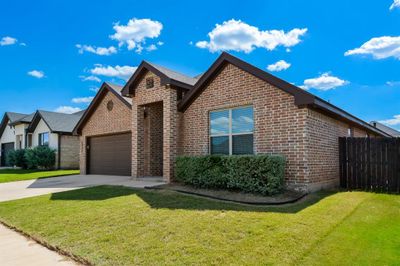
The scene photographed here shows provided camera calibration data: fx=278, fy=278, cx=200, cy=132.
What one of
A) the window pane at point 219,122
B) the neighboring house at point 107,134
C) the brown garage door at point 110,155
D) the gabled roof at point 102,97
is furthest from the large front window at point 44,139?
the window pane at point 219,122

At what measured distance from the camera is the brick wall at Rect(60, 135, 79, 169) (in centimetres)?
2292

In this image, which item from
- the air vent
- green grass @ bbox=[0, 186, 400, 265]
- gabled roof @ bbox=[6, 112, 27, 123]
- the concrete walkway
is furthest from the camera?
gabled roof @ bbox=[6, 112, 27, 123]

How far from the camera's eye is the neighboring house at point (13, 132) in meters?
26.6

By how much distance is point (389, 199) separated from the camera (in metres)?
7.76

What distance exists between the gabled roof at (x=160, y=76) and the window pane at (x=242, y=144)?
131 inches

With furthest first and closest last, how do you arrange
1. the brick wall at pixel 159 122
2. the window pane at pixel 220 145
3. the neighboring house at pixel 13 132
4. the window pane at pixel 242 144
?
the neighboring house at pixel 13 132 → the brick wall at pixel 159 122 → the window pane at pixel 220 145 → the window pane at pixel 242 144

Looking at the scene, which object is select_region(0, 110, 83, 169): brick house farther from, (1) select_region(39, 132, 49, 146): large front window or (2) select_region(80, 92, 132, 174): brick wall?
(2) select_region(80, 92, 132, 174): brick wall

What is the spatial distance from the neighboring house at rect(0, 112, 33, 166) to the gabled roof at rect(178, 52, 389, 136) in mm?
22202

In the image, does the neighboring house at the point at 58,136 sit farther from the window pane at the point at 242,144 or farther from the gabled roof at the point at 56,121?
the window pane at the point at 242,144

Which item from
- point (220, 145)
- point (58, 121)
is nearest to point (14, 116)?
point (58, 121)

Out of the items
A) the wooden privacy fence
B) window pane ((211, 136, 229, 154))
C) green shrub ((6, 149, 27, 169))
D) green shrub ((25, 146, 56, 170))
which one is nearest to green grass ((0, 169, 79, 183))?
green shrub ((25, 146, 56, 170))

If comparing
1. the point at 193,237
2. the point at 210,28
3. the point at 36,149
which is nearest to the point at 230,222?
the point at 193,237

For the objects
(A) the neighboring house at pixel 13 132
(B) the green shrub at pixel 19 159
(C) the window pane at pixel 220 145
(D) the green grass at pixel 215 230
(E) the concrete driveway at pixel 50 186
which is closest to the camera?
(D) the green grass at pixel 215 230

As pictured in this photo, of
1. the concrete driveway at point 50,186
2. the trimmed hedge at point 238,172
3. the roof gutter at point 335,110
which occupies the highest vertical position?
the roof gutter at point 335,110
